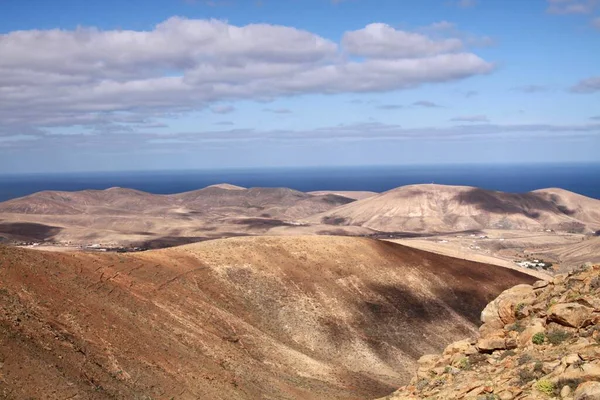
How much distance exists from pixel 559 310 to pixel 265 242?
4508cm

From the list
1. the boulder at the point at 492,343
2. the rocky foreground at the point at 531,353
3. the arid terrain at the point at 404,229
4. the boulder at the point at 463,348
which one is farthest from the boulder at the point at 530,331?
the arid terrain at the point at 404,229

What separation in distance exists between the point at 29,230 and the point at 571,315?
151 metres

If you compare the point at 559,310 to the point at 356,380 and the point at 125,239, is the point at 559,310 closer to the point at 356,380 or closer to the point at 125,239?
the point at 356,380

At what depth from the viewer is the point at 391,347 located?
4881cm

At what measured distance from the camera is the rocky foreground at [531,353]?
1330cm

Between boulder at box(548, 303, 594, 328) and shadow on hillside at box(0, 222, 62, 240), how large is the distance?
13885 cm

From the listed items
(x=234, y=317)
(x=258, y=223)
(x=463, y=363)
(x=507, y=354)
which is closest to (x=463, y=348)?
(x=463, y=363)

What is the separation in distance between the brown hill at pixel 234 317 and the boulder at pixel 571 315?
65.1ft

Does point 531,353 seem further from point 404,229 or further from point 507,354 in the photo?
point 404,229

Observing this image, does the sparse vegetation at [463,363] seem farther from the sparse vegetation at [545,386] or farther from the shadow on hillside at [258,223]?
the shadow on hillside at [258,223]

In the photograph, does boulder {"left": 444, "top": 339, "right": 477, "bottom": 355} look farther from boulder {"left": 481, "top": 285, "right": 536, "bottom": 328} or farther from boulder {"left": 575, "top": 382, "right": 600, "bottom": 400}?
boulder {"left": 575, "top": 382, "right": 600, "bottom": 400}

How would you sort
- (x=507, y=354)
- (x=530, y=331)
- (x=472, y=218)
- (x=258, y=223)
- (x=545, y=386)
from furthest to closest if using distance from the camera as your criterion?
1. (x=472, y=218)
2. (x=258, y=223)
3. (x=530, y=331)
4. (x=507, y=354)
5. (x=545, y=386)

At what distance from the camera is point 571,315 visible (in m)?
16.5

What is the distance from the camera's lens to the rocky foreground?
13.3 meters
